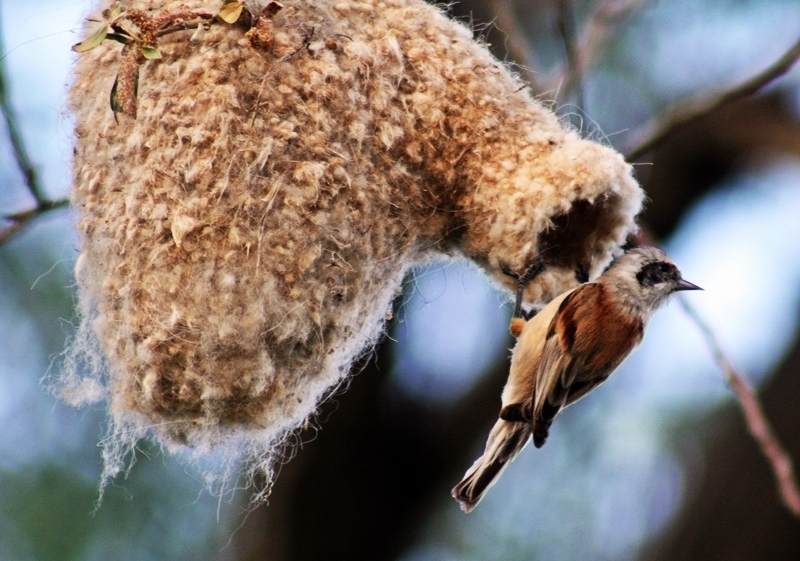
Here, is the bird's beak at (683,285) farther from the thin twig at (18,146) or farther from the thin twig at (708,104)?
the thin twig at (18,146)

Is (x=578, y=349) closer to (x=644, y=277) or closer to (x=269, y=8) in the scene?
(x=644, y=277)

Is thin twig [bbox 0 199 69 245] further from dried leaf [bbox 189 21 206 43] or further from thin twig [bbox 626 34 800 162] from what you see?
thin twig [bbox 626 34 800 162]

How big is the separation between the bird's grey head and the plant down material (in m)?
0.23

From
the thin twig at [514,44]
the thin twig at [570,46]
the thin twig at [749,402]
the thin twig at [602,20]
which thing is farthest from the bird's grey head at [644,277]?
the thin twig at [602,20]

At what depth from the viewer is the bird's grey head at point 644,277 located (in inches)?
97.3

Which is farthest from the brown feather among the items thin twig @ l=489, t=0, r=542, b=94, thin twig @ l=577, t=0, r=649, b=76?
thin twig @ l=577, t=0, r=649, b=76

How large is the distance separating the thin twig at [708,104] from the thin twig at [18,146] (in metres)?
1.65

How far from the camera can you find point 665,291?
2.52 meters

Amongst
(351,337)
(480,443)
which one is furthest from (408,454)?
(351,337)

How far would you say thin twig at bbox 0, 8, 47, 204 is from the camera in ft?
7.47

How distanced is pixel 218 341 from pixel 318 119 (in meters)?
0.54

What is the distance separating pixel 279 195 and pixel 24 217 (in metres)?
0.90

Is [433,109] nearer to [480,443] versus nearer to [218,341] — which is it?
[218,341]

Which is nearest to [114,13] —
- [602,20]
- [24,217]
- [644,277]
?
[24,217]
